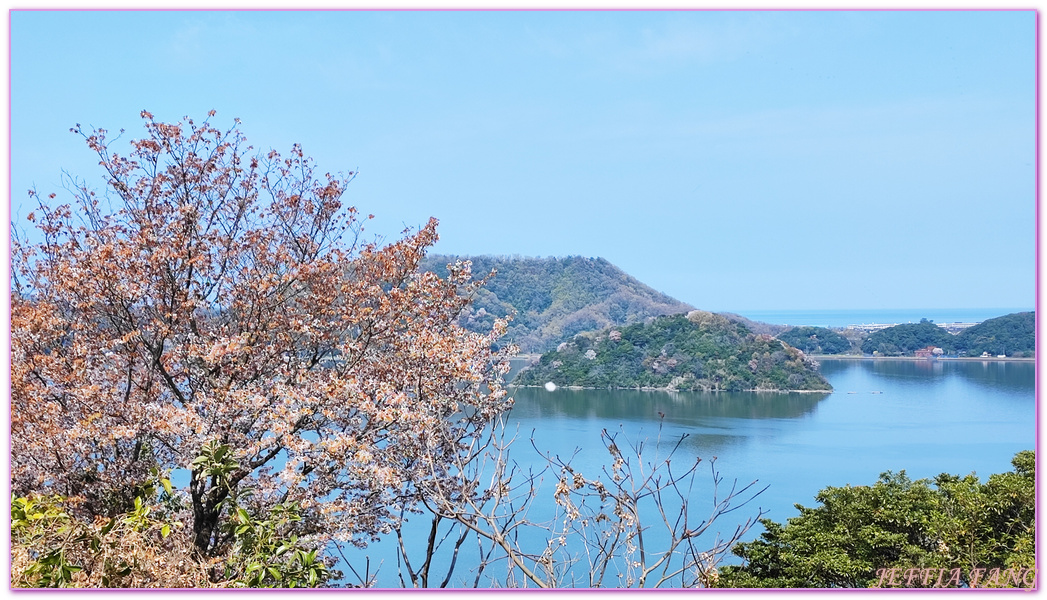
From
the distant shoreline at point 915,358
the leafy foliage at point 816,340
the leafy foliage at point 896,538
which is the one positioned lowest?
the leafy foliage at point 896,538

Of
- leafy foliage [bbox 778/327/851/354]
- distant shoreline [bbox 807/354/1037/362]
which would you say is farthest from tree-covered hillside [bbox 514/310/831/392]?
leafy foliage [bbox 778/327/851/354]

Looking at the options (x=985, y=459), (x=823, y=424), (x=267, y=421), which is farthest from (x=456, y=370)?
(x=823, y=424)

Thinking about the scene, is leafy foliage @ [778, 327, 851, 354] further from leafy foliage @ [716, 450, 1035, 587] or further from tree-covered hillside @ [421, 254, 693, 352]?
leafy foliage @ [716, 450, 1035, 587]

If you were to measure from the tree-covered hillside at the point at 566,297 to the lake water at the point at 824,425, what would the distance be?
1292mm

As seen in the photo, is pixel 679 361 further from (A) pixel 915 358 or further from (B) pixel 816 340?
(A) pixel 915 358

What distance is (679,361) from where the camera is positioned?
646 inches

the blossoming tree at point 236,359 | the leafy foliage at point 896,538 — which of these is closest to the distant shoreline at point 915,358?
the leafy foliage at point 896,538

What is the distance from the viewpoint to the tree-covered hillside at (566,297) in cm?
1341

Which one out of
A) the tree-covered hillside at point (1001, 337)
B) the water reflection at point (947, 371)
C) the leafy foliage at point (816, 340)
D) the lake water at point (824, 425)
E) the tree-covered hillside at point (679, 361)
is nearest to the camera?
the lake water at point (824, 425)

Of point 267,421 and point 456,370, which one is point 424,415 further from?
point 267,421

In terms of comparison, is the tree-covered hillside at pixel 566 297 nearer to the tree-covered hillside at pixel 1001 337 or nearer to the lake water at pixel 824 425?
the lake water at pixel 824 425

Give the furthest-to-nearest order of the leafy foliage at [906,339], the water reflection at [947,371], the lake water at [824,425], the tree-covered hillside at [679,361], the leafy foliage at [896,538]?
the tree-covered hillside at [679,361], the leafy foliage at [906,339], the water reflection at [947,371], the lake water at [824,425], the leafy foliage at [896,538]

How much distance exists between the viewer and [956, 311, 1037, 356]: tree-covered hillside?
397 inches

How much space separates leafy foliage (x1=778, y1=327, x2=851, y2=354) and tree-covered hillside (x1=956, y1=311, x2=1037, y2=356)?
4660 mm
